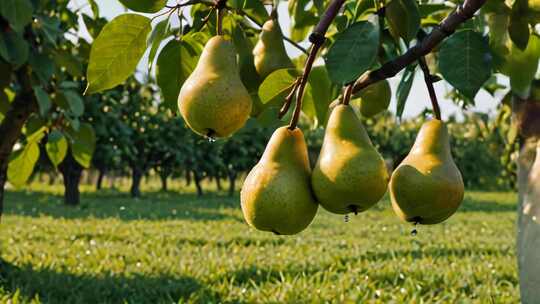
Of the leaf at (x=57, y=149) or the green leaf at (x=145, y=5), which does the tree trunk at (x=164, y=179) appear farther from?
the green leaf at (x=145, y=5)

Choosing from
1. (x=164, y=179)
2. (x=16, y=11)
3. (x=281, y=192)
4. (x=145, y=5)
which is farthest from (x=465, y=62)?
(x=164, y=179)

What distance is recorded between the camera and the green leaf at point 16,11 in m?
1.69

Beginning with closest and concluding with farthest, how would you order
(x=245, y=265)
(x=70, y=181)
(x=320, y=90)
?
(x=320, y=90) → (x=245, y=265) → (x=70, y=181)

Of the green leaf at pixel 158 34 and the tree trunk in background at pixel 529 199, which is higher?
the green leaf at pixel 158 34

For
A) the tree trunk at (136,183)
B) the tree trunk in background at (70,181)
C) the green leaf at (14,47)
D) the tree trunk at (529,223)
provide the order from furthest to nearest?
the tree trunk at (136,183), the tree trunk in background at (70,181), the tree trunk at (529,223), the green leaf at (14,47)

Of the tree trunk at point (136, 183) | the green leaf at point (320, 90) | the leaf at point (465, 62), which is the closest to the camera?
the leaf at point (465, 62)

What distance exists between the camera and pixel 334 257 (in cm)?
450

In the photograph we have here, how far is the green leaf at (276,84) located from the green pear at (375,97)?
228 mm

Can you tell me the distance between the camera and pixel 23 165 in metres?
2.33

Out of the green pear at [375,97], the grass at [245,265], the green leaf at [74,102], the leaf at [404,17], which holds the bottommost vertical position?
the grass at [245,265]

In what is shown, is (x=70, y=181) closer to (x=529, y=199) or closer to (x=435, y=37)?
(x=529, y=199)

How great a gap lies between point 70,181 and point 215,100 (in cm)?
1183

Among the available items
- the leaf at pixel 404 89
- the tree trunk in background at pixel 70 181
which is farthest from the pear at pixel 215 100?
the tree trunk in background at pixel 70 181

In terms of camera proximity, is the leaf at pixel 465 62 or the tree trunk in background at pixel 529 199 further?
the tree trunk in background at pixel 529 199
